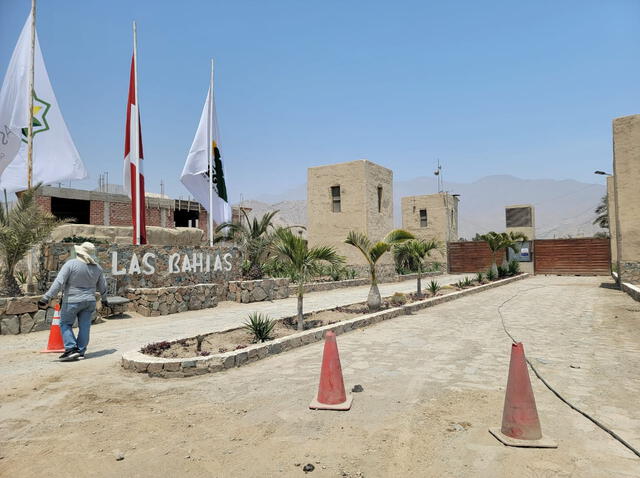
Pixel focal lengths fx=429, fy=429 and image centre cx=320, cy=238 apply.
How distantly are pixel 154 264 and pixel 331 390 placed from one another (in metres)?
9.34

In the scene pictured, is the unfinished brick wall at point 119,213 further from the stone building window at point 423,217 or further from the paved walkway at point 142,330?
the stone building window at point 423,217

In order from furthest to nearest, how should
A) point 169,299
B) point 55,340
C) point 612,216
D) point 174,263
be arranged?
point 612,216, point 174,263, point 169,299, point 55,340

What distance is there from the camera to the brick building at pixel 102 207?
26.2 m

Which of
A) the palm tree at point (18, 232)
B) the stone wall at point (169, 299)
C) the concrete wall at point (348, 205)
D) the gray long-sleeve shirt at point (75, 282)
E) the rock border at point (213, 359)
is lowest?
the rock border at point (213, 359)

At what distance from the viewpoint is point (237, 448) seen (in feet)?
11.8

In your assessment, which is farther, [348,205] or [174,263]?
[348,205]

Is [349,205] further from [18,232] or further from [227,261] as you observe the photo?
[18,232]

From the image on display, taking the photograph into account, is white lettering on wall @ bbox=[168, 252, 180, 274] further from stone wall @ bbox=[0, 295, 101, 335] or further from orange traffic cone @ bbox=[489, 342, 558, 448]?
orange traffic cone @ bbox=[489, 342, 558, 448]

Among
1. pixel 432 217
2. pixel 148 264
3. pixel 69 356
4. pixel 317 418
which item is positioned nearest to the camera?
pixel 317 418

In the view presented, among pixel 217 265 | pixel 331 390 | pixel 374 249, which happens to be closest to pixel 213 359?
pixel 331 390

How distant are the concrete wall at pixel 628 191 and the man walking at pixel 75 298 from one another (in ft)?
65.9

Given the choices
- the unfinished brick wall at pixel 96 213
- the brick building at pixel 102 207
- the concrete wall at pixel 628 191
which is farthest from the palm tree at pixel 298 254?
the unfinished brick wall at pixel 96 213

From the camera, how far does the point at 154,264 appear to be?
491 inches

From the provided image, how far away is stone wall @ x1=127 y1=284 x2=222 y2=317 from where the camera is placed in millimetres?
11484
